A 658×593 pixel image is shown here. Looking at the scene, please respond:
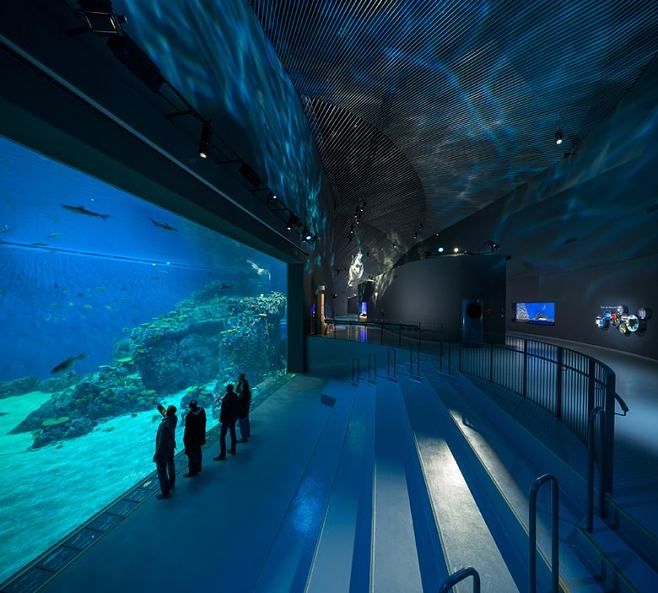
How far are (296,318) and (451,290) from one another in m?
6.47

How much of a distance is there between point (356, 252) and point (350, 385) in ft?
45.8

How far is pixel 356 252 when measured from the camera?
2164cm

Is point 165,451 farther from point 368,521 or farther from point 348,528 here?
point 368,521

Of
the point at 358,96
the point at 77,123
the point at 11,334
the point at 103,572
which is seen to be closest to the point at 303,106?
the point at 358,96

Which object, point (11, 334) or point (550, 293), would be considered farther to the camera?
point (11, 334)

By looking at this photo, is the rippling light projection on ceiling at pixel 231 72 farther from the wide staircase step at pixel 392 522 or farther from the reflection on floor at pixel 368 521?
the wide staircase step at pixel 392 522

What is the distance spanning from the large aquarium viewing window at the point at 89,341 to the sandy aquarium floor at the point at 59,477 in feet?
0.14

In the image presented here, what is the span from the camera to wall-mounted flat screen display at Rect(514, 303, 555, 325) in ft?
47.6

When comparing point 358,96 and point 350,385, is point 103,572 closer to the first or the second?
point 350,385

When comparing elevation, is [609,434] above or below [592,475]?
above

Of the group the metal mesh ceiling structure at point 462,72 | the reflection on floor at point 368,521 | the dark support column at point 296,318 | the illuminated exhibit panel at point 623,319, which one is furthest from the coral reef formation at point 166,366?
the illuminated exhibit panel at point 623,319

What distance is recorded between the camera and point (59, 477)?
8109 millimetres

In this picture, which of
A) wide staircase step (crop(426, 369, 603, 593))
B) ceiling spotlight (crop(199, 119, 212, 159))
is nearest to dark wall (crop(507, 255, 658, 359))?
wide staircase step (crop(426, 369, 603, 593))

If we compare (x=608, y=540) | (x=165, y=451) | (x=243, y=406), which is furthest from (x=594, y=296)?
(x=165, y=451)
